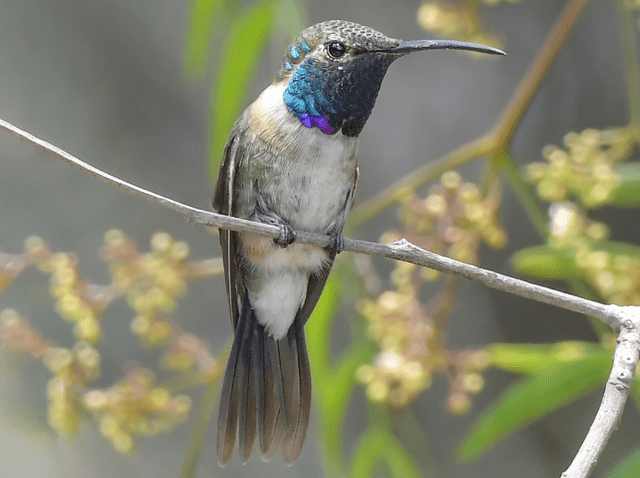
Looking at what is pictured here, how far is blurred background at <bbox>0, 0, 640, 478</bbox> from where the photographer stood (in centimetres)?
132

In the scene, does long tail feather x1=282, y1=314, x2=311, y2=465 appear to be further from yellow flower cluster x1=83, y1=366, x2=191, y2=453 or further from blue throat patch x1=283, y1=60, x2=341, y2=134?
blue throat patch x1=283, y1=60, x2=341, y2=134

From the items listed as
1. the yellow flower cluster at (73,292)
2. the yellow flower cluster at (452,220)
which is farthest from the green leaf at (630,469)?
the yellow flower cluster at (73,292)

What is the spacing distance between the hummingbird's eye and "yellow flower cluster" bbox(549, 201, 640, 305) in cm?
42

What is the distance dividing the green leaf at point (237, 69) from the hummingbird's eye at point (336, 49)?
0.34 metres

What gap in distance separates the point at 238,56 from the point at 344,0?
1.15ft

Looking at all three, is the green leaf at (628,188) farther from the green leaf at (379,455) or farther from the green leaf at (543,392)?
the green leaf at (379,455)

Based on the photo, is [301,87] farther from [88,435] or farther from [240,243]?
[88,435]

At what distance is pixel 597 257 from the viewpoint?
955 millimetres

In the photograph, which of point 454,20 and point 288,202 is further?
point 454,20

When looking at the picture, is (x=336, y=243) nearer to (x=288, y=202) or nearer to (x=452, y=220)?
(x=288, y=202)

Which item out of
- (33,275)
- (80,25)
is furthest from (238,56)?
(33,275)

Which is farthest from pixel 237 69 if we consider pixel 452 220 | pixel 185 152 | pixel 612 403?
pixel 612 403

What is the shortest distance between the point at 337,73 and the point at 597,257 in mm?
456

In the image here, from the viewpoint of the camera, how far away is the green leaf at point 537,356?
41.4 inches
